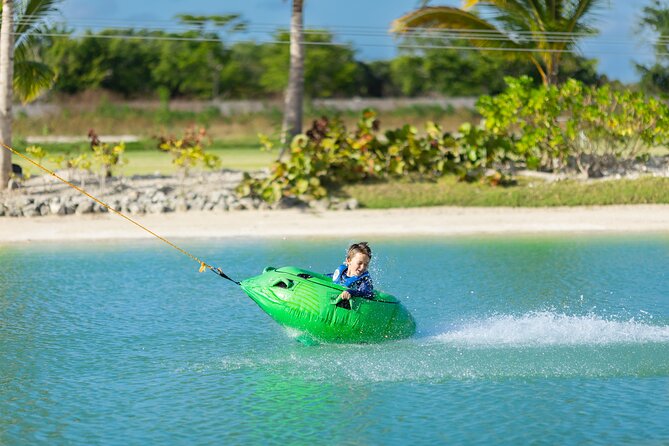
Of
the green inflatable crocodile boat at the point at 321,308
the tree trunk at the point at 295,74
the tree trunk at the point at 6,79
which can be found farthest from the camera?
the tree trunk at the point at 295,74

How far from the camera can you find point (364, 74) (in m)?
81.4

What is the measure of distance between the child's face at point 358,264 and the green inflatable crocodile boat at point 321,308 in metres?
0.27

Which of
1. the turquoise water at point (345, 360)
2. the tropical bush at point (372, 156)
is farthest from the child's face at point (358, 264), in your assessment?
the tropical bush at point (372, 156)

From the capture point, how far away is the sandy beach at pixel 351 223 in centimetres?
2261

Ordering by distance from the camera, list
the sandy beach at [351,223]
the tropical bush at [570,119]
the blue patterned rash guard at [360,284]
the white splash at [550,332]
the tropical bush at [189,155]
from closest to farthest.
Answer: the blue patterned rash guard at [360,284], the white splash at [550,332], the sandy beach at [351,223], the tropical bush at [189,155], the tropical bush at [570,119]

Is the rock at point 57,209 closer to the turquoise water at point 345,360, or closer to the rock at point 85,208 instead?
the rock at point 85,208

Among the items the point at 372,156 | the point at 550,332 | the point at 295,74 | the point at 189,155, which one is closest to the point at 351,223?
the point at 372,156

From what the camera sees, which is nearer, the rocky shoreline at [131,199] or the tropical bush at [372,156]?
the rocky shoreline at [131,199]

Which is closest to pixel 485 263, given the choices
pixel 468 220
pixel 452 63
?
pixel 468 220

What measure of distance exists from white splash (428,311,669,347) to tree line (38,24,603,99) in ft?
177

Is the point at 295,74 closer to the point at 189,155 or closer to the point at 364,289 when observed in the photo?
the point at 189,155

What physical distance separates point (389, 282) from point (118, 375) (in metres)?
6.28

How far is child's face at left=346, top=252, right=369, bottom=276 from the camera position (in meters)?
12.4

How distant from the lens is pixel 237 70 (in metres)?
79.1
